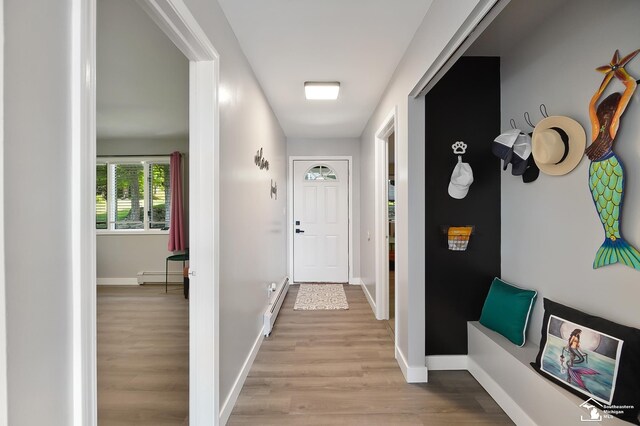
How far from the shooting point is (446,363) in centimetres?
245

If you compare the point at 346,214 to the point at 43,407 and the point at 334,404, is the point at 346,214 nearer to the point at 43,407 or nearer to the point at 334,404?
the point at 334,404

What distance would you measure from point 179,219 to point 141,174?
0.98 m

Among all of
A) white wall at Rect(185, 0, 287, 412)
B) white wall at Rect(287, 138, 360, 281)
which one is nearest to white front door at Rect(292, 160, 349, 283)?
white wall at Rect(287, 138, 360, 281)

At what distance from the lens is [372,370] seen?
244cm

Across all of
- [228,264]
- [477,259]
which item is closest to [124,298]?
[228,264]

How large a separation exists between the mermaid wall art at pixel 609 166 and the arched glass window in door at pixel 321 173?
12.5 ft

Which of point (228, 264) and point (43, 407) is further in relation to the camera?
point (228, 264)

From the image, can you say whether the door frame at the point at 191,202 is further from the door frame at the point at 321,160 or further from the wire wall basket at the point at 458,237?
the door frame at the point at 321,160

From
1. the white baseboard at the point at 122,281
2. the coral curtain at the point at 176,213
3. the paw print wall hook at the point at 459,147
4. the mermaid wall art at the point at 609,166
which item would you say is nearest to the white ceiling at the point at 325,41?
the paw print wall hook at the point at 459,147

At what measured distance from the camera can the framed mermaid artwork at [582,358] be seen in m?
1.41

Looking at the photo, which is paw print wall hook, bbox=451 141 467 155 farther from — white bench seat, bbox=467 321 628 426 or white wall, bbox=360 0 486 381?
white bench seat, bbox=467 321 628 426

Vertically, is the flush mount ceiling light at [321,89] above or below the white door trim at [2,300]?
above

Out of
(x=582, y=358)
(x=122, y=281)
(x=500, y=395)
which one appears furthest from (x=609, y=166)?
(x=122, y=281)

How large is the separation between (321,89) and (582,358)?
272 cm
